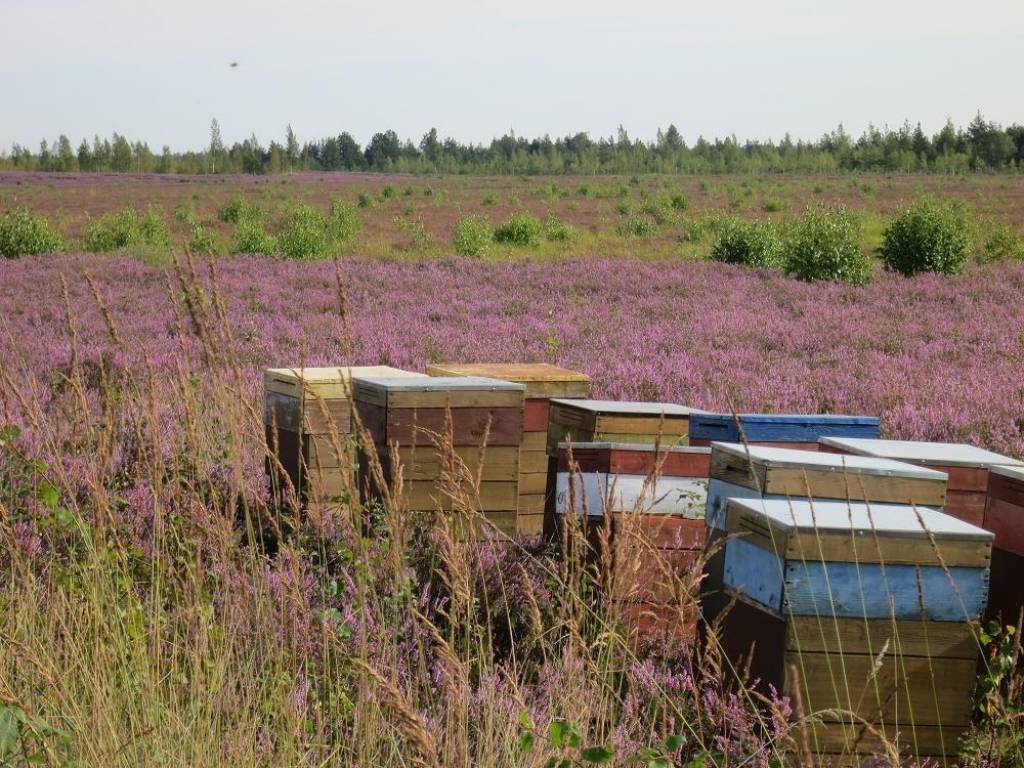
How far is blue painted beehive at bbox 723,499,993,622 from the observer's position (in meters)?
3.12

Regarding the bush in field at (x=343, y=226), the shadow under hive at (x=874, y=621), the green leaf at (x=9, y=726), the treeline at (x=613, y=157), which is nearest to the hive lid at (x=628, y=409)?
the shadow under hive at (x=874, y=621)

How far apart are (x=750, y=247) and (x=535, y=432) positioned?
1652 cm

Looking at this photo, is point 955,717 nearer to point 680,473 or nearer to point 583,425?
point 680,473

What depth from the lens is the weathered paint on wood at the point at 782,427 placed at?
5.48m

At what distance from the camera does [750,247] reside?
21.8 meters

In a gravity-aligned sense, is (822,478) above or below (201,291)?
below

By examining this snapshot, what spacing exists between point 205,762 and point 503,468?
3073 millimetres

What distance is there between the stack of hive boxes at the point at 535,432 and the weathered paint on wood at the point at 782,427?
100 cm

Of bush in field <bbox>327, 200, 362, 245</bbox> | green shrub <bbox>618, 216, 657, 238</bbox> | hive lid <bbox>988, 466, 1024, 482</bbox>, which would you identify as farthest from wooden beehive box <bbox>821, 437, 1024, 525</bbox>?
green shrub <bbox>618, 216, 657, 238</bbox>

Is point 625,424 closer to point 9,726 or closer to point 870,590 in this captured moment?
point 870,590

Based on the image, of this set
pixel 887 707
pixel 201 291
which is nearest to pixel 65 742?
pixel 201 291

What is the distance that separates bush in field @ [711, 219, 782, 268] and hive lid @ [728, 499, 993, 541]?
1860 centimetres

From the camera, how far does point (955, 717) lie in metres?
3.23

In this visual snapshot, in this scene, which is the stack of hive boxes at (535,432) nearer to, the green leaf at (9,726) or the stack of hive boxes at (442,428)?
the stack of hive boxes at (442,428)
